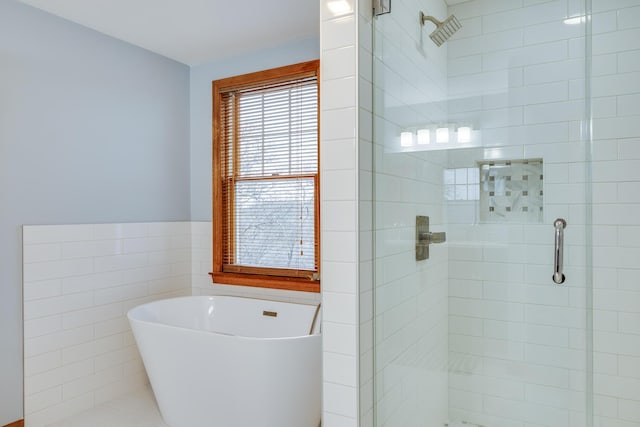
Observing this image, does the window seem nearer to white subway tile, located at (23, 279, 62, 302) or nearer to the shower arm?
white subway tile, located at (23, 279, 62, 302)

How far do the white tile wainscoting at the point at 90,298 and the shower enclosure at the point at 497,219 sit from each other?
1.51 metres

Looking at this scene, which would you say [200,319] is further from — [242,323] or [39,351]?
[39,351]

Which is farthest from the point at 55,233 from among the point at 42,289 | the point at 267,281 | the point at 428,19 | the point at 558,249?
the point at 558,249

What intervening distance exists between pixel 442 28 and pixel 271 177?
194 centimetres

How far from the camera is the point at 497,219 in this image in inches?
68.1

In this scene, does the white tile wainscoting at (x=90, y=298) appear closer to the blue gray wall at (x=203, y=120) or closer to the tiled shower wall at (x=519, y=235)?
the blue gray wall at (x=203, y=120)

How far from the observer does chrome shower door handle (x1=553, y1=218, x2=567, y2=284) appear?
1664 mm

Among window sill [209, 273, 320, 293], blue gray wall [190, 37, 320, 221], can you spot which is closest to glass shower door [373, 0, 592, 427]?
window sill [209, 273, 320, 293]

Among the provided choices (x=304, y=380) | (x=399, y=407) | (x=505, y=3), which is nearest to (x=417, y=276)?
(x=399, y=407)

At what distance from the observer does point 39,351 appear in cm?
270

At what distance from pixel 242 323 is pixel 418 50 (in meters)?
2.38

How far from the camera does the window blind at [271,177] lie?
329cm

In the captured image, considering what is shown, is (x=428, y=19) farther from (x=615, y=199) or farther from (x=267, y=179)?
(x=267, y=179)

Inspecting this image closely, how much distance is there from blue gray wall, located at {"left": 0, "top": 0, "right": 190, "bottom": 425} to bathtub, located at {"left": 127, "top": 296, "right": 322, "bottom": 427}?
84 centimetres
